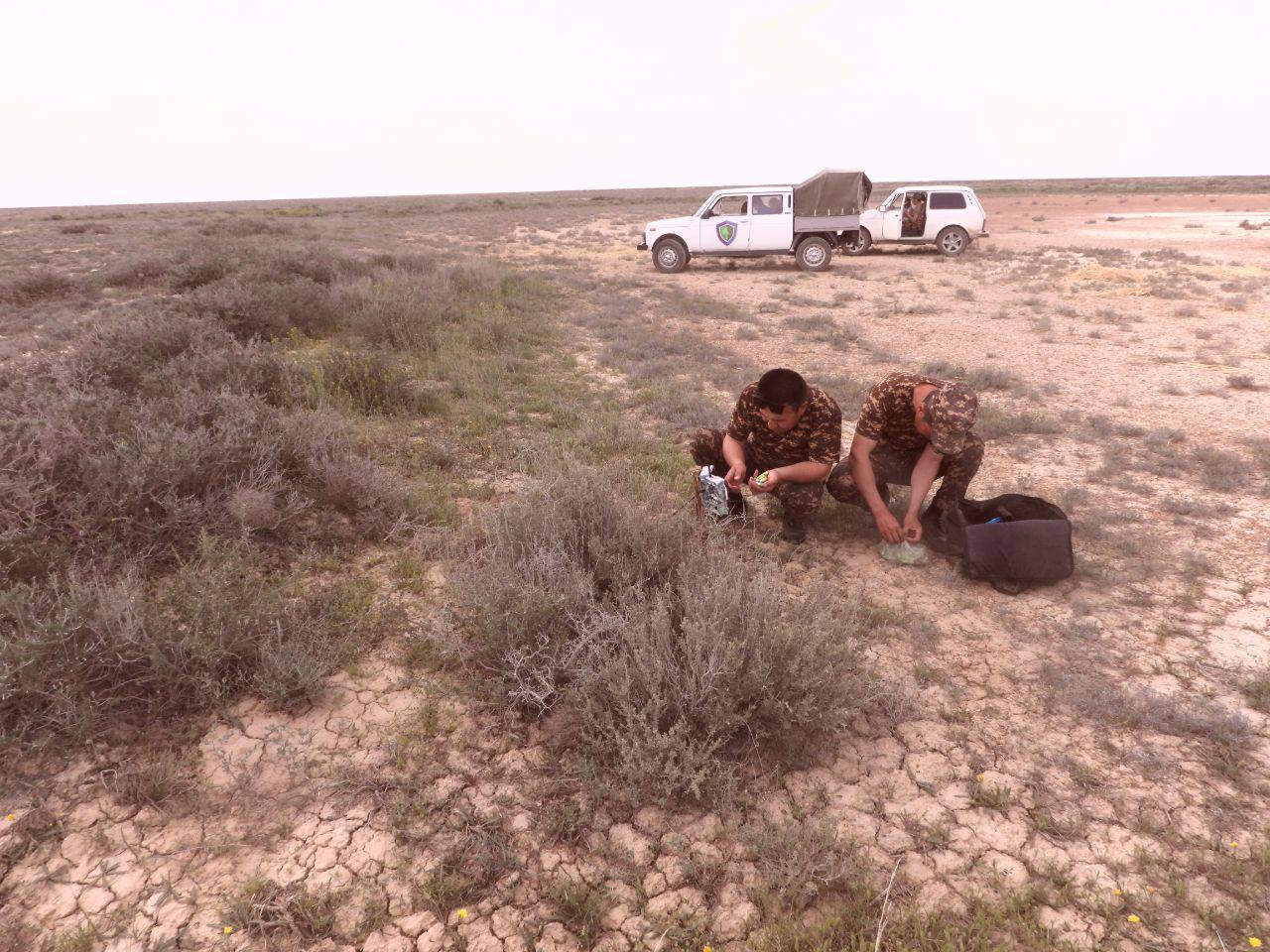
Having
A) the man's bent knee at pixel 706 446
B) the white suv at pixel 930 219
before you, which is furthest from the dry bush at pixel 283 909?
the white suv at pixel 930 219

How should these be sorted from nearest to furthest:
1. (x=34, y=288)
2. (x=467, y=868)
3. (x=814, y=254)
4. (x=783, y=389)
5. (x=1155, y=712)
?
(x=467, y=868) → (x=1155, y=712) → (x=783, y=389) → (x=34, y=288) → (x=814, y=254)

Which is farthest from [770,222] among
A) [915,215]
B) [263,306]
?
[263,306]

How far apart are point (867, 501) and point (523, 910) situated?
2.65m

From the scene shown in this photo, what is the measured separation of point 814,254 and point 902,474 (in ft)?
41.1

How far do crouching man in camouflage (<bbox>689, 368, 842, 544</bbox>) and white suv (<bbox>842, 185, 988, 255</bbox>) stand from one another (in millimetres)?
14892

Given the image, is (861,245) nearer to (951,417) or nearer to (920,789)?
(951,417)

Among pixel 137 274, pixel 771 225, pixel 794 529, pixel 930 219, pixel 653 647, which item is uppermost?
pixel 930 219

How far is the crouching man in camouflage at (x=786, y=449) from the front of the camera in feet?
11.5

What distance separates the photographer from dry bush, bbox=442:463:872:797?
88.1 inches

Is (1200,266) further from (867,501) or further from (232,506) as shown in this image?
(232,506)

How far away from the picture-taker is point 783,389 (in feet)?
10.4

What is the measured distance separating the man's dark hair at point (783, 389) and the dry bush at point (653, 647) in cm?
81

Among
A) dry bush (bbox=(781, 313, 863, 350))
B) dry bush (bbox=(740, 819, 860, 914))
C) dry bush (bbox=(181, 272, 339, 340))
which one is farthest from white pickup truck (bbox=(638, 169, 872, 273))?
dry bush (bbox=(740, 819, 860, 914))

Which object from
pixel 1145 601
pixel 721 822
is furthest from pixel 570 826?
pixel 1145 601
